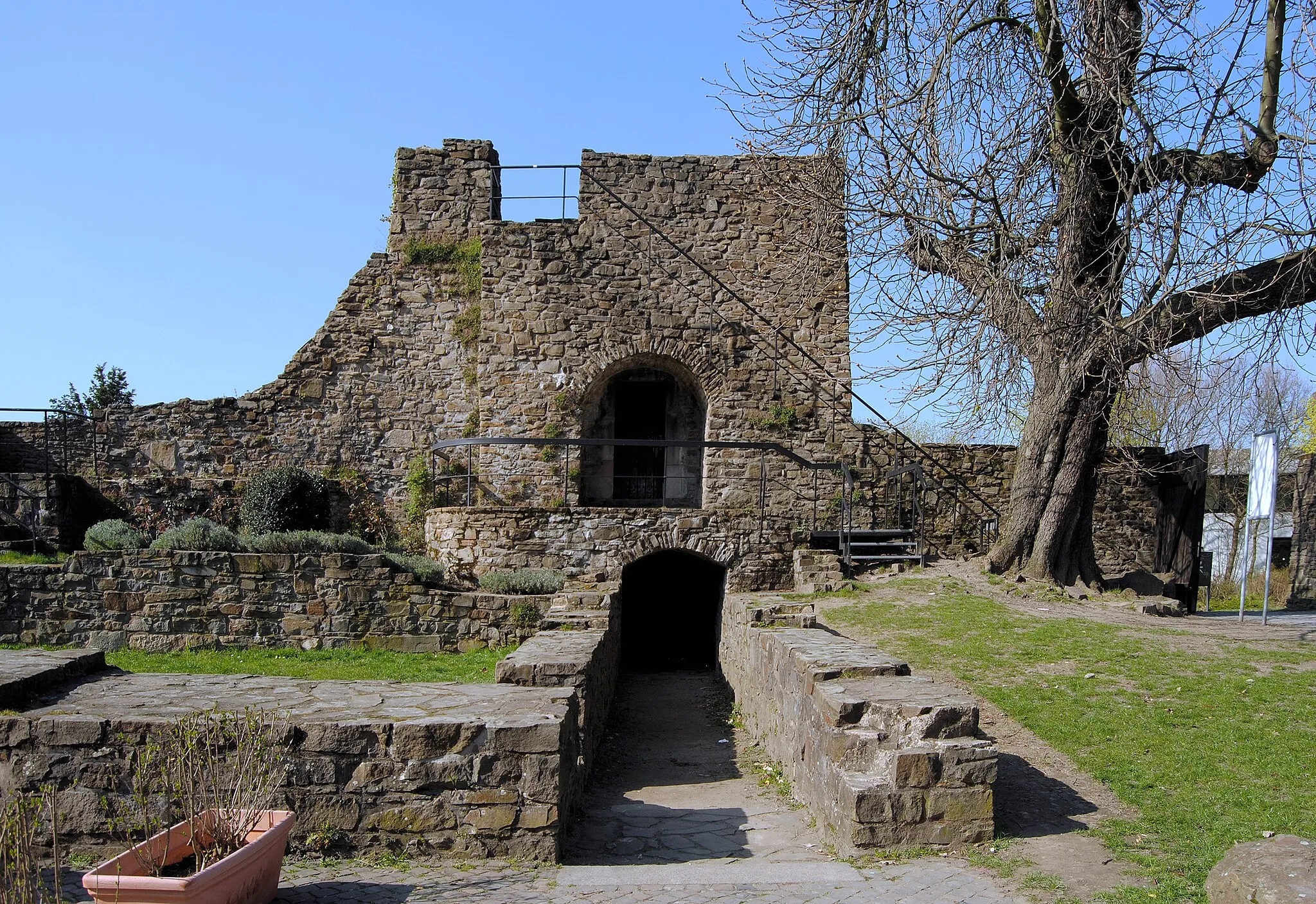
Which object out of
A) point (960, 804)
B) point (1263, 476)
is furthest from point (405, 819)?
point (1263, 476)

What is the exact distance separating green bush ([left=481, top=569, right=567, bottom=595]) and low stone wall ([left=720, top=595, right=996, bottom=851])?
262 inches

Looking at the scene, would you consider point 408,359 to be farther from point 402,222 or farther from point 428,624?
point 428,624

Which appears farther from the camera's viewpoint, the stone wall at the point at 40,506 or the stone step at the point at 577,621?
the stone wall at the point at 40,506

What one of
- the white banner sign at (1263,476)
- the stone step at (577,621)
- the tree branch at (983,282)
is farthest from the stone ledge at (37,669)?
the white banner sign at (1263,476)

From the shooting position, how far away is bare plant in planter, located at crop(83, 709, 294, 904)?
11.4 feet

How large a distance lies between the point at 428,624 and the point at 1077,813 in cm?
834

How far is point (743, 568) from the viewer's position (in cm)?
1465

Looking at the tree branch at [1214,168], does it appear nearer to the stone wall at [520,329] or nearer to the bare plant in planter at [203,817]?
the stone wall at [520,329]

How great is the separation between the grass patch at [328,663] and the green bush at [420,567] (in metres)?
1.02

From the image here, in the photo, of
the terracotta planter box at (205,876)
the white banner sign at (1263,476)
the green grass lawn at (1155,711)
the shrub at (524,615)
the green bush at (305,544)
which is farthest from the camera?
the green bush at (305,544)

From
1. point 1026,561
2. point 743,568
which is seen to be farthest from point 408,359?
point 1026,561

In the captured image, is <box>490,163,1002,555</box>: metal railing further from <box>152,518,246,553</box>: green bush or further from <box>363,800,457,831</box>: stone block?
<box>363,800,457,831</box>: stone block

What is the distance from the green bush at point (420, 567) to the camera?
1240 cm

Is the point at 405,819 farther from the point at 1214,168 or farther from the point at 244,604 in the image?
the point at 1214,168
